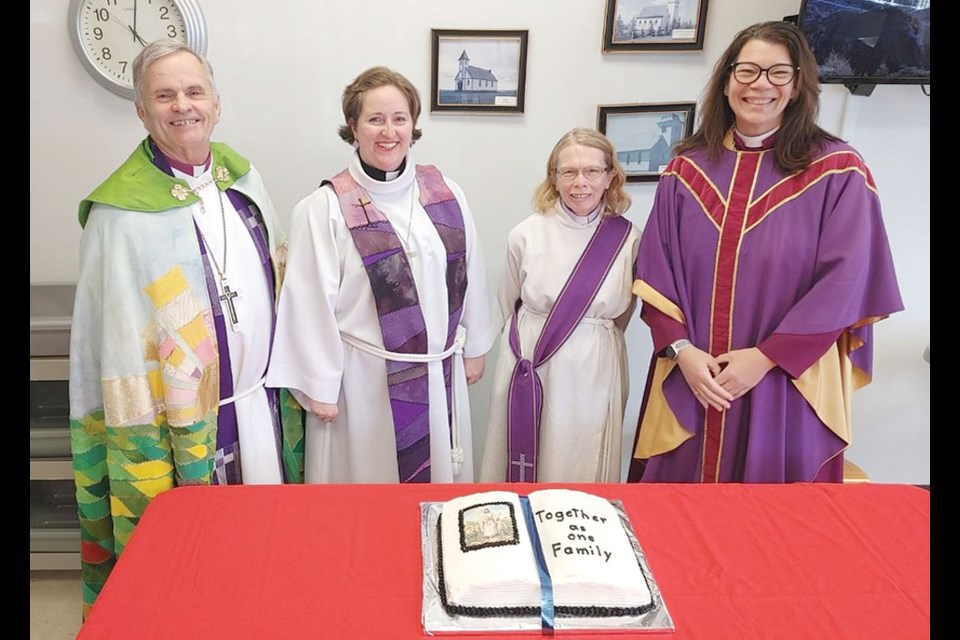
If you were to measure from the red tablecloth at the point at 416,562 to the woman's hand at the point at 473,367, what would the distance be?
2.86 feet

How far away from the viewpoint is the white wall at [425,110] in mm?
2619

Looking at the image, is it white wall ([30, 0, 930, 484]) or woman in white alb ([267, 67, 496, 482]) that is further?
white wall ([30, 0, 930, 484])

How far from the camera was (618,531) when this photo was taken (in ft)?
4.52

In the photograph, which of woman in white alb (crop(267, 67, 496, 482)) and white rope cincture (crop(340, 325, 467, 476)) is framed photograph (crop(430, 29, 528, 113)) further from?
white rope cincture (crop(340, 325, 467, 476))

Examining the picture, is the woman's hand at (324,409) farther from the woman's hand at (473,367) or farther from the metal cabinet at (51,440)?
the metal cabinet at (51,440)

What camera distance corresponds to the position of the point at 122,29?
2510 mm

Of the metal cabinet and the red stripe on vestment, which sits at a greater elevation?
the red stripe on vestment

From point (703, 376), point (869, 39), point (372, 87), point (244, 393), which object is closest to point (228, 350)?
point (244, 393)

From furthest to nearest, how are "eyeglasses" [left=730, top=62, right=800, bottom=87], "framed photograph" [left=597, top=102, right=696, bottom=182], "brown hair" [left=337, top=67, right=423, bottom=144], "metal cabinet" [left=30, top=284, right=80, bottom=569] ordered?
"framed photograph" [left=597, top=102, right=696, bottom=182] → "metal cabinet" [left=30, top=284, right=80, bottom=569] → "brown hair" [left=337, top=67, right=423, bottom=144] → "eyeglasses" [left=730, top=62, right=800, bottom=87]

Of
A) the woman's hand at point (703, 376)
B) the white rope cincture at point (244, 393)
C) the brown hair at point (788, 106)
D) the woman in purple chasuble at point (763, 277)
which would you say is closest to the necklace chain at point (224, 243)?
the white rope cincture at point (244, 393)

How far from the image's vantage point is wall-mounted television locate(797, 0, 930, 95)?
2.28m

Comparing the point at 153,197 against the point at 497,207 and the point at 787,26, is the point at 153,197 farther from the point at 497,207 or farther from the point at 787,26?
the point at 787,26

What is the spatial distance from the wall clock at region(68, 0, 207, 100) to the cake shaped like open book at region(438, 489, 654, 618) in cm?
208

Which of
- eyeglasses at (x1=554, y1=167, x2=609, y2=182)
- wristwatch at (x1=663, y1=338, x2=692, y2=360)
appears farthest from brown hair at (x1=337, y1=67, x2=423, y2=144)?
wristwatch at (x1=663, y1=338, x2=692, y2=360)
